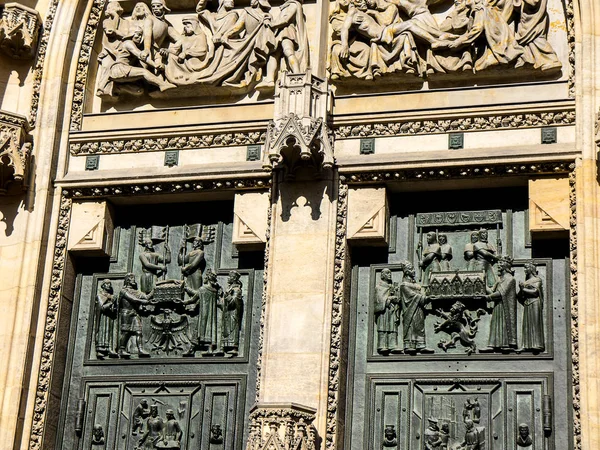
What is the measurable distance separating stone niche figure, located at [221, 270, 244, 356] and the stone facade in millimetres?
31

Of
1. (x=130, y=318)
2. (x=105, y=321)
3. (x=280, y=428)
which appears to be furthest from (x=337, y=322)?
(x=105, y=321)

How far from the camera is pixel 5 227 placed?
60.2 ft

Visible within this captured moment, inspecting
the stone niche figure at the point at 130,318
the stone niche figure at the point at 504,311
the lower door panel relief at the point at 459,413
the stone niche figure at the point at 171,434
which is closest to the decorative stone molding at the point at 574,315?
the lower door panel relief at the point at 459,413

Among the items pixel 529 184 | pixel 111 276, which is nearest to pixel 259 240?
pixel 111 276

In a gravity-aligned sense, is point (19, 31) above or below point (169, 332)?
above

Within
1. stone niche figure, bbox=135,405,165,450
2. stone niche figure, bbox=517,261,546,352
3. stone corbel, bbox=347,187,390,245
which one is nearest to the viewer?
stone niche figure, bbox=517,261,546,352

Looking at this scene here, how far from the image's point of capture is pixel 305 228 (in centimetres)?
1739

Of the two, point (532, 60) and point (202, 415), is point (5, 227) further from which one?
point (532, 60)

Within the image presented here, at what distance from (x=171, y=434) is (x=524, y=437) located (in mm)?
4321

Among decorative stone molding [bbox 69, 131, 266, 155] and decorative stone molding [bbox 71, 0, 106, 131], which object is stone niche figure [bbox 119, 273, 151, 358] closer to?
decorative stone molding [bbox 69, 131, 266, 155]

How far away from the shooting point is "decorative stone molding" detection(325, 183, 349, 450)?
1648 centimetres

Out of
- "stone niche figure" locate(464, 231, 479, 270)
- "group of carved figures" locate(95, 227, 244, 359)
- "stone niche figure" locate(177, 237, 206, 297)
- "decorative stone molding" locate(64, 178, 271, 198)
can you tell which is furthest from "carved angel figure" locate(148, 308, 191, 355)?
"stone niche figure" locate(464, 231, 479, 270)

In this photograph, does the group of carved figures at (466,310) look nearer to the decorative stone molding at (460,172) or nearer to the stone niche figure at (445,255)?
the stone niche figure at (445,255)

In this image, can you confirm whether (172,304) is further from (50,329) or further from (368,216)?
(368,216)
